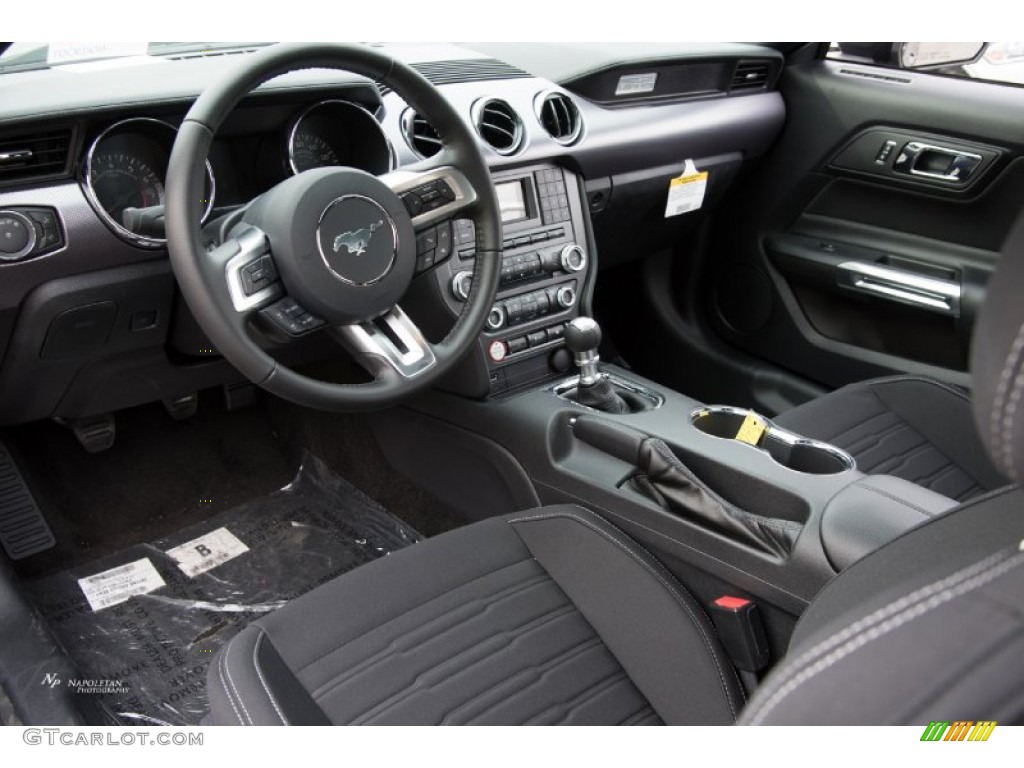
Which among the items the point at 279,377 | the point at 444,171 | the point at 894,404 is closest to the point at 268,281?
the point at 279,377

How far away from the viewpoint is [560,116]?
6.79 ft

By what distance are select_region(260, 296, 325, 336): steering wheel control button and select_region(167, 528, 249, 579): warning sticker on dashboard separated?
0.95 m

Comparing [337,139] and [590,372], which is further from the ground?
[337,139]

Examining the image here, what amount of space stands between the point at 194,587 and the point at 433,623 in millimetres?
919

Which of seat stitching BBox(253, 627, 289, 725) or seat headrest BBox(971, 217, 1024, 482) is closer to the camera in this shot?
seat headrest BBox(971, 217, 1024, 482)

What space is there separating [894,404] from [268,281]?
4.33ft

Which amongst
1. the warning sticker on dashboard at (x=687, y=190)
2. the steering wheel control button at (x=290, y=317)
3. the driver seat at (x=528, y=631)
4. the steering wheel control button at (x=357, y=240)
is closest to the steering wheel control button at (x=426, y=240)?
the steering wheel control button at (x=357, y=240)

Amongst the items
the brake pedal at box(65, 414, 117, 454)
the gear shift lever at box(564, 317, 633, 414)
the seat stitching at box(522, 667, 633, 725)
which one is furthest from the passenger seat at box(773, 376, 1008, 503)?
the brake pedal at box(65, 414, 117, 454)

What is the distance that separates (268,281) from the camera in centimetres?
134

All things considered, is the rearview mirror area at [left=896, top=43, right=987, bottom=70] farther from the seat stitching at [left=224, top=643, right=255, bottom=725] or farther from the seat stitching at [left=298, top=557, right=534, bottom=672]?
the seat stitching at [left=224, top=643, right=255, bottom=725]

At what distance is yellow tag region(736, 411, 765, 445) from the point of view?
160cm

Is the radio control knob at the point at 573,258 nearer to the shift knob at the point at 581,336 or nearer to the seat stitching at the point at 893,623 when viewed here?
the shift knob at the point at 581,336

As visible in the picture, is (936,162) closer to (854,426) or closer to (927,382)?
(927,382)

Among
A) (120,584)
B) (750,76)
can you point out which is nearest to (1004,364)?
(120,584)
